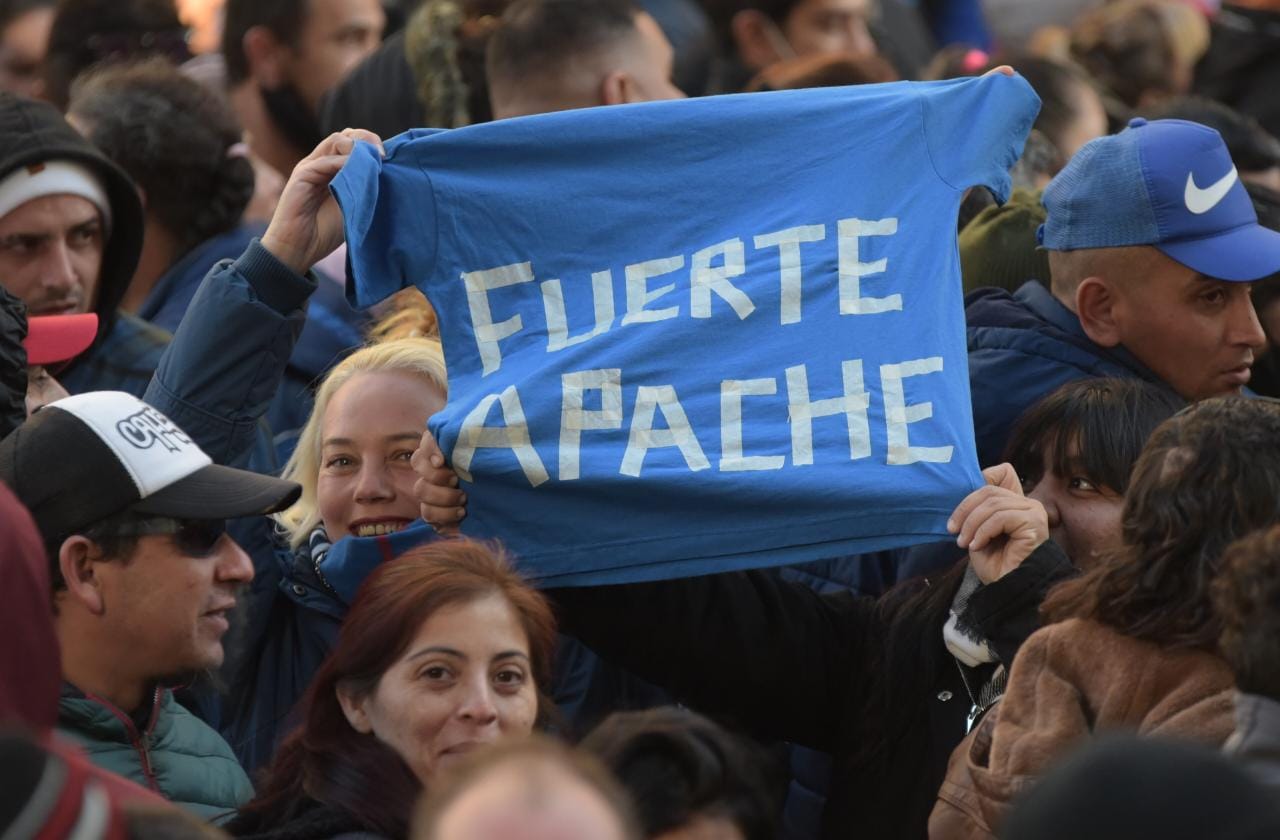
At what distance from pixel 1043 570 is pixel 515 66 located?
276 centimetres

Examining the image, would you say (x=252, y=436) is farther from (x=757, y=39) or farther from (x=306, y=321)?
(x=757, y=39)

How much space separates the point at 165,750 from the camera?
409 centimetres

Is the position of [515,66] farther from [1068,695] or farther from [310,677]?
[1068,695]

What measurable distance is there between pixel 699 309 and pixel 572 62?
198cm

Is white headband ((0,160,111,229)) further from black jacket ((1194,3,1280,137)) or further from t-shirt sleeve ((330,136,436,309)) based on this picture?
black jacket ((1194,3,1280,137))

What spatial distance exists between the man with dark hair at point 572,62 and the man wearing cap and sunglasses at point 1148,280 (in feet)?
5.43

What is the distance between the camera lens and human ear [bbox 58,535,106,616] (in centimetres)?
392

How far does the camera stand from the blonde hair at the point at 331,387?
4.69 meters

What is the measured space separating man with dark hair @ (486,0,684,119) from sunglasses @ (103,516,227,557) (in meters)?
2.25

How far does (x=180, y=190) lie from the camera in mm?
5977

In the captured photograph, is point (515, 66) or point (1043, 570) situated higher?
point (515, 66)

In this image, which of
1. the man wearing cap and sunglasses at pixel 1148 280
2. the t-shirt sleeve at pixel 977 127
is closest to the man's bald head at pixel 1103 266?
the man wearing cap and sunglasses at pixel 1148 280

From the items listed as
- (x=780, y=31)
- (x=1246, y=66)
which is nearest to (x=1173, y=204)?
(x=780, y=31)

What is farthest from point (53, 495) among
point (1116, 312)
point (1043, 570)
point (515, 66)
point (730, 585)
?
point (515, 66)
